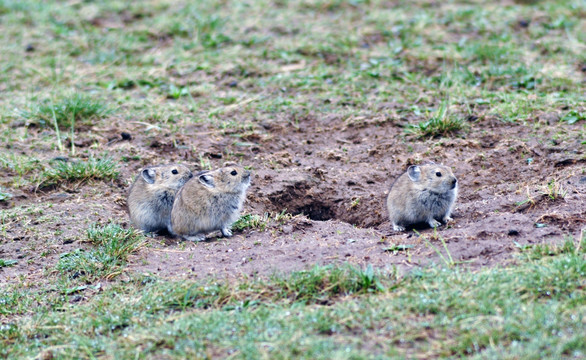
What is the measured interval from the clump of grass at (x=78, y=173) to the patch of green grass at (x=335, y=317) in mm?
2584

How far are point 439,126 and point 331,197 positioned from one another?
6.05ft

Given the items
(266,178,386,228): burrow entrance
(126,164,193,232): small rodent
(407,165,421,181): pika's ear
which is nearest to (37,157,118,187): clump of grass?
(126,164,193,232): small rodent

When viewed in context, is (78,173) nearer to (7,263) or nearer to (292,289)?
(7,263)

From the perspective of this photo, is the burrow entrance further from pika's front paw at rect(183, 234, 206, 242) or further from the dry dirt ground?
pika's front paw at rect(183, 234, 206, 242)

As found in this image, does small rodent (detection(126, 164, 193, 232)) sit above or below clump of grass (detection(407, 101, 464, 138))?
below

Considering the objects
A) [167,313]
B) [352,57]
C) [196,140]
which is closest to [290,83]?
[352,57]

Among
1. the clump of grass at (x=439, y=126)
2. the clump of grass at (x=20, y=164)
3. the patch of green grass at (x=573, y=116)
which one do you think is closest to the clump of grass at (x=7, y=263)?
the clump of grass at (x=20, y=164)

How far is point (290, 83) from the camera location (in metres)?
10.4

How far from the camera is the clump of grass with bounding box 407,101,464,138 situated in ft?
28.6

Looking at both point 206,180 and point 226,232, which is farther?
point 206,180

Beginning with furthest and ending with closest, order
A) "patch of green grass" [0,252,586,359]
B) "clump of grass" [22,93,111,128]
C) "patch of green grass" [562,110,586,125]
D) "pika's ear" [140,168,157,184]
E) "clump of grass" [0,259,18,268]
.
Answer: "clump of grass" [22,93,111,128], "patch of green grass" [562,110,586,125], "pika's ear" [140,168,157,184], "clump of grass" [0,259,18,268], "patch of green grass" [0,252,586,359]

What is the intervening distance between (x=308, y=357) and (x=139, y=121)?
5830mm

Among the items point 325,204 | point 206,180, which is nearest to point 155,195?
point 206,180

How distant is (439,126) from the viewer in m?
8.72
